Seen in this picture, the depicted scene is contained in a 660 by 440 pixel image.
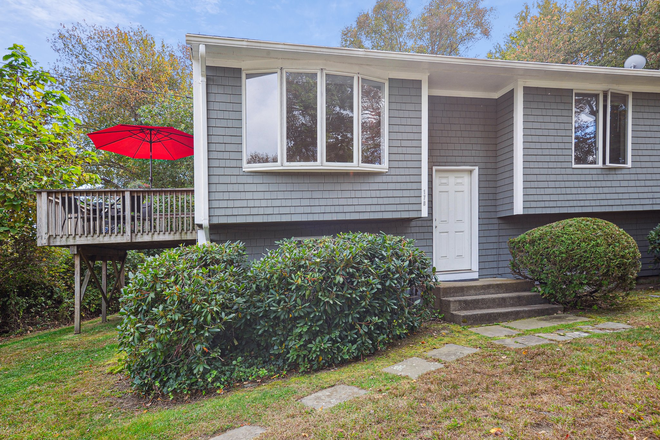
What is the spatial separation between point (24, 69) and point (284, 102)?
5.69m

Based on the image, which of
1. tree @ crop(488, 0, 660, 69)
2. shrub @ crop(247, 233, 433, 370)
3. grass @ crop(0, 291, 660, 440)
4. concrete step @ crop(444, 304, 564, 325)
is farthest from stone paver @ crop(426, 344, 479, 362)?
tree @ crop(488, 0, 660, 69)

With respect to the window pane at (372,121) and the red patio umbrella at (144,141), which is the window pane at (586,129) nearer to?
the window pane at (372,121)

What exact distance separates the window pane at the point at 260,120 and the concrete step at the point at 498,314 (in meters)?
3.39

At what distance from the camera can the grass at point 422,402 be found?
7.41ft

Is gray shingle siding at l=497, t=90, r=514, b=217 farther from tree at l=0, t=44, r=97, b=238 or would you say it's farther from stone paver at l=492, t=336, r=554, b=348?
tree at l=0, t=44, r=97, b=238

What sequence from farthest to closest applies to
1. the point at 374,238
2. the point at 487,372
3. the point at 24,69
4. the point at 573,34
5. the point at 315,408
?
1. the point at 573,34
2. the point at 24,69
3. the point at 374,238
4. the point at 487,372
5. the point at 315,408

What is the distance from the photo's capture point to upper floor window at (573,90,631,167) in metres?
6.47

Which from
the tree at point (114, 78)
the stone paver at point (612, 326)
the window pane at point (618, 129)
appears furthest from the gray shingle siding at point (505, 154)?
the tree at point (114, 78)

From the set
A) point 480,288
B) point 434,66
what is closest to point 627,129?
point 434,66

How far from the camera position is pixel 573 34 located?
14.1 metres

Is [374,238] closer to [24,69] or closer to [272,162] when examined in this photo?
[272,162]

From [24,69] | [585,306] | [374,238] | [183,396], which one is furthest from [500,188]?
[24,69]

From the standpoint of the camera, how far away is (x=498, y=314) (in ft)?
16.1

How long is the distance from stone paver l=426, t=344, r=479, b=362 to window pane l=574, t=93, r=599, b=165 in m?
4.67
